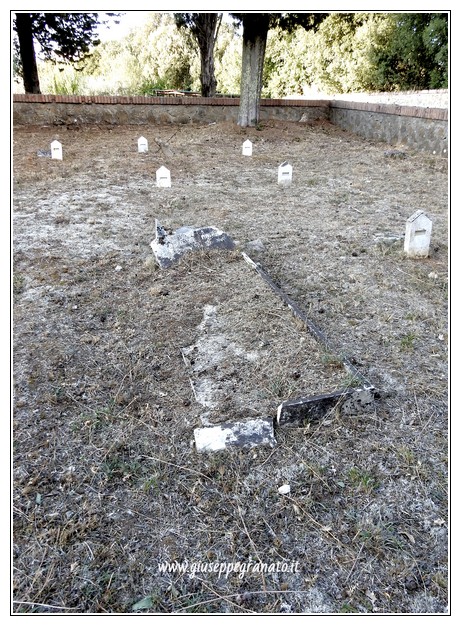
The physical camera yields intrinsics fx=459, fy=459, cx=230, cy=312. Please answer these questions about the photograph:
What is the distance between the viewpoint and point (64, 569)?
163cm

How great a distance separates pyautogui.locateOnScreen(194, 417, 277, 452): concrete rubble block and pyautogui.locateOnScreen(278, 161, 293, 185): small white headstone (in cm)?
556

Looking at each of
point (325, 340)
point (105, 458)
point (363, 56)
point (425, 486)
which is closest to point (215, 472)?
point (105, 458)

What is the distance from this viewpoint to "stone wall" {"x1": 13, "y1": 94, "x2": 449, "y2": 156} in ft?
32.3

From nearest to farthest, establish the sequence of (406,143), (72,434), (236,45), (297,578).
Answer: (297,578) → (72,434) → (406,143) → (236,45)

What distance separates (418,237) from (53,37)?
1136 centimetres

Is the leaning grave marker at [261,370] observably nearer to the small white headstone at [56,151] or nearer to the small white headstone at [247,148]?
the small white headstone at [56,151]

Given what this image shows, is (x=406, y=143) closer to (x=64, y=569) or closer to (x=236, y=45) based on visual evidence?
(x=64, y=569)

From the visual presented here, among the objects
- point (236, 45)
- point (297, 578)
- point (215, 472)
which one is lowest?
point (297, 578)

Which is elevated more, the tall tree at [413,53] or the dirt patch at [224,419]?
the tall tree at [413,53]

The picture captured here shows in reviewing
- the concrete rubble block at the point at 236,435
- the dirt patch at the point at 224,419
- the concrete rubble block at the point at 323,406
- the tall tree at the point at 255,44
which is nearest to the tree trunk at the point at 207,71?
the tall tree at the point at 255,44

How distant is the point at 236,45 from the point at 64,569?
76.7 feet

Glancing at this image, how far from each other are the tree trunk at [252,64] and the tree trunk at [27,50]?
497 centimetres

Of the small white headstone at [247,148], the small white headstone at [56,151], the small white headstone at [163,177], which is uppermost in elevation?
the small white headstone at [247,148]

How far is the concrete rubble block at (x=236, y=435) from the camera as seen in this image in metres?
2.14
